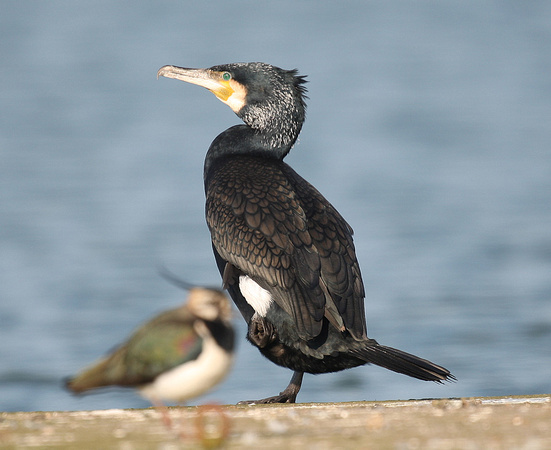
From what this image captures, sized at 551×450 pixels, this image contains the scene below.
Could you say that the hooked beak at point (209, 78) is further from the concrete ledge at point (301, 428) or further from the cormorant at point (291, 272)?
the concrete ledge at point (301, 428)

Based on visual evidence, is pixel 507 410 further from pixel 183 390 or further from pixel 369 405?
pixel 183 390

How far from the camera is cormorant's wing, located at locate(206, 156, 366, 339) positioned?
5.84m

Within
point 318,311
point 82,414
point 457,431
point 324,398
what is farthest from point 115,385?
point 324,398

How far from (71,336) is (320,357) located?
613cm

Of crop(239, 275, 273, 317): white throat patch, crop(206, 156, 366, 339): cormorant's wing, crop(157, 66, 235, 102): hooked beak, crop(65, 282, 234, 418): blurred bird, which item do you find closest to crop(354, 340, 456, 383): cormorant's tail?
crop(206, 156, 366, 339): cormorant's wing

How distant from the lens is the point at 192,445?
3834 mm

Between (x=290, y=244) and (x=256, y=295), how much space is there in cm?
37

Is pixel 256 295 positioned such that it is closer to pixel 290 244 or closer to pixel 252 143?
pixel 290 244

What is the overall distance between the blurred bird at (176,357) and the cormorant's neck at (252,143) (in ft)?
10.4

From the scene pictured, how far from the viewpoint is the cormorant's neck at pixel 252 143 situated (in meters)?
7.05

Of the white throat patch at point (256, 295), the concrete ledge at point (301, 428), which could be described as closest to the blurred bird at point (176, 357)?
the concrete ledge at point (301, 428)

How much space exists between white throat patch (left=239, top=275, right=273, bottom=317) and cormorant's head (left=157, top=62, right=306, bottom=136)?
1320 mm

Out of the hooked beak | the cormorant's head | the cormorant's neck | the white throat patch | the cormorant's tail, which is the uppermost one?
the hooked beak

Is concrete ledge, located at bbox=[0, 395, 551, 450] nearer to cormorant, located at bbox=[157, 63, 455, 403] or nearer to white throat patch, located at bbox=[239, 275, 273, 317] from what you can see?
cormorant, located at bbox=[157, 63, 455, 403]
